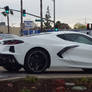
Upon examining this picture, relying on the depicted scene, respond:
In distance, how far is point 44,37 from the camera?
10930 mm

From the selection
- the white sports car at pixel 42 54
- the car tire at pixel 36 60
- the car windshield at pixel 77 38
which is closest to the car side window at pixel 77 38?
the car windshield at pixel 77 38

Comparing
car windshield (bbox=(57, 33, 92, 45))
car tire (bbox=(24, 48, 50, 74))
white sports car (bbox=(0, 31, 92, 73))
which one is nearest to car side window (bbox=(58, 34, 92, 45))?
car windshield (bbox=(57, 33, 92, 45))

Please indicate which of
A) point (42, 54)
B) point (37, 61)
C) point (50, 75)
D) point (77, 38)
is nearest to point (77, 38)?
point (77, 38)

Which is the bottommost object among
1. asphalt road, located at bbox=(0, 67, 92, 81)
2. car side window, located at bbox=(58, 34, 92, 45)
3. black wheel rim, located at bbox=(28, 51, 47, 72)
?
asphalt road, located at bbox=(0, 67, 92, 81)

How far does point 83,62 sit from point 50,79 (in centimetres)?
Result: 255

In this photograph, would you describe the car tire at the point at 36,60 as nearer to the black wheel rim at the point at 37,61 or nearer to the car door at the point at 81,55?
the black wheel rim at the point at 37,61

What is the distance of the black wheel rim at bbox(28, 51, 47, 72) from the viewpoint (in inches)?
416

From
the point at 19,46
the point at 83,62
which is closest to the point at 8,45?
the point at 19,46

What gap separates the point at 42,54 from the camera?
34.6 feet

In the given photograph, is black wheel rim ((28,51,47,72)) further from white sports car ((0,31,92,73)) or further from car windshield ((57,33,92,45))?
car windshield ((57,33,92,45))

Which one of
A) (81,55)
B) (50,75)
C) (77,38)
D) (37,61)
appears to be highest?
(77,38)

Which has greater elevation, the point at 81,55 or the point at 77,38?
the point at 77,38

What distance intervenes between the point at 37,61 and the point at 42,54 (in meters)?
0.26

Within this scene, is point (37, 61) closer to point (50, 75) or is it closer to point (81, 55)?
point (50, 75)
